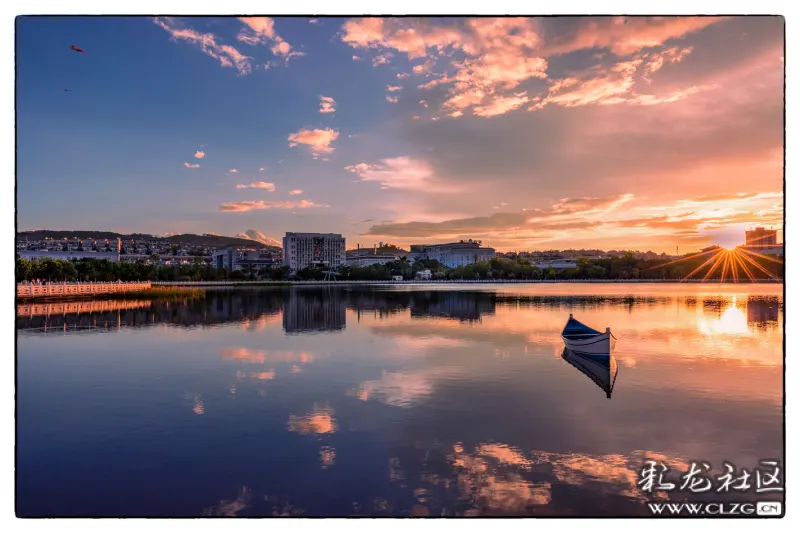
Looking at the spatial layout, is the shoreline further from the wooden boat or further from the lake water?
the wooden boat

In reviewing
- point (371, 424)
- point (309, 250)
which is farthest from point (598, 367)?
point (309, 250)

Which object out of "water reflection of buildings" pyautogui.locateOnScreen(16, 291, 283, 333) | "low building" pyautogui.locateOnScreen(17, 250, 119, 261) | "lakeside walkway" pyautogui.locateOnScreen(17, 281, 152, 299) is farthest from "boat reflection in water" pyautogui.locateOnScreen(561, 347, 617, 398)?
"low building" pyautogui.locateOnScreen(17, 250, 119, 261)

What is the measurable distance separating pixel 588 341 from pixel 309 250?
10827 centimetres

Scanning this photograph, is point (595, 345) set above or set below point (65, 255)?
below

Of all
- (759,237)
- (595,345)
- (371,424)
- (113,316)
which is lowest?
(371,424)

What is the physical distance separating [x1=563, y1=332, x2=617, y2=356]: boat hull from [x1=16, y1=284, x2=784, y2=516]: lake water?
0.82 m

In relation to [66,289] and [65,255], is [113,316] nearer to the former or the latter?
[66,289]

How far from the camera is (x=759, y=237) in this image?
48.4 ft

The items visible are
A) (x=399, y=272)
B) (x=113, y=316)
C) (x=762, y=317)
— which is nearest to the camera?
(x=113, y=316)

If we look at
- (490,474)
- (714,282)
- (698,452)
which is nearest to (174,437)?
(490,474)

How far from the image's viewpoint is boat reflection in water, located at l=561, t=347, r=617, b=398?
15.0 metres

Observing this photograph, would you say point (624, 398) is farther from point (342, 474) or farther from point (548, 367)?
point (342, 474)

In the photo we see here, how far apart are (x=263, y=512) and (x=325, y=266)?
118 metres

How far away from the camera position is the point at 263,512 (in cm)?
736
